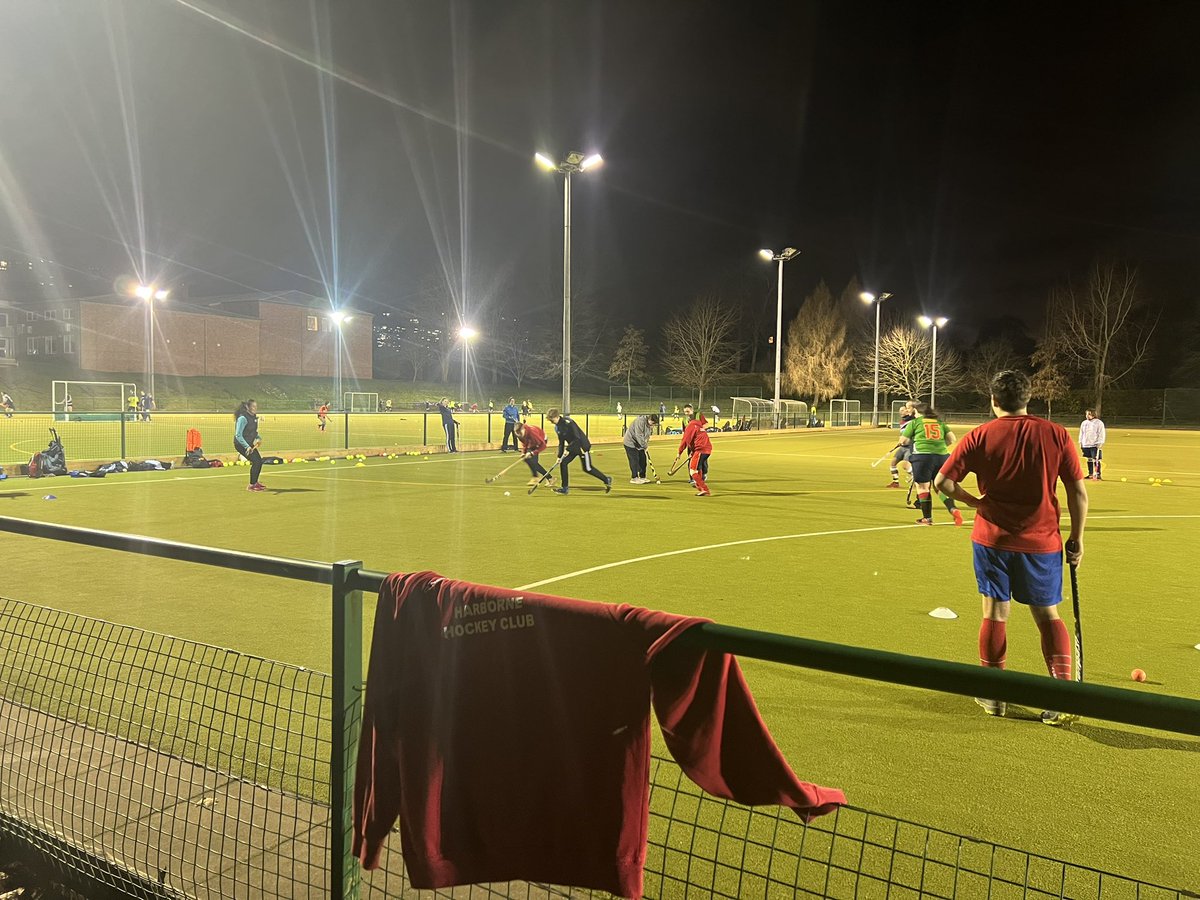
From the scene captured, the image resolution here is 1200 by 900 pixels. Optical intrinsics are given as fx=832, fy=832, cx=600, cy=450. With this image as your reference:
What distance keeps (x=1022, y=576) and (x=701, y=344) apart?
271 feet

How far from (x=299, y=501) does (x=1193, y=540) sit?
15.0 metres

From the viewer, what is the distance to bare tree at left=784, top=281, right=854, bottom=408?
82312mm

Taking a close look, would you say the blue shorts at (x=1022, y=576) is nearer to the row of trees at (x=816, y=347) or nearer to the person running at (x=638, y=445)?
the person running at (x=638, y=445)

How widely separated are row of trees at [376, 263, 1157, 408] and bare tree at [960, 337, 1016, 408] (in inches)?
7.5

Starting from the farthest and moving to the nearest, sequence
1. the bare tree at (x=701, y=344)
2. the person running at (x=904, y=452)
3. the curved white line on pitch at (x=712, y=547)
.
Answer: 1. the bare tree at (x=701, y=344)
2. the person running at (x=904, y=452)
3. the curved white line on pitch at (x=712, y=547)

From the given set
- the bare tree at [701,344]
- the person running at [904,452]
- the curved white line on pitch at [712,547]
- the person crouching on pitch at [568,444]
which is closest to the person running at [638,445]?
the person crouching on pitch at [568,444]

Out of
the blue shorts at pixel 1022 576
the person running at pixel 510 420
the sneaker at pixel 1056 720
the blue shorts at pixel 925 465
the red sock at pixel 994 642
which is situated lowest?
the sneaker at pixel 1056 720

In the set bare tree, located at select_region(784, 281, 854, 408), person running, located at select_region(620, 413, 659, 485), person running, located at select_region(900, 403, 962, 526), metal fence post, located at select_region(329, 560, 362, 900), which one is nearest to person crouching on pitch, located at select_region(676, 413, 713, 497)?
person running, located at select_region(620, 413, 659, 485)

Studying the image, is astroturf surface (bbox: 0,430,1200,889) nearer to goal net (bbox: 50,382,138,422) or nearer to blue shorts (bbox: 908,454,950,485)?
blue shorts (bbox: 908,454,950,485)

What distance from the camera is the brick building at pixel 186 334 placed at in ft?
244

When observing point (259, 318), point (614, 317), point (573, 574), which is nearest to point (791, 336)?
point (614, 317)

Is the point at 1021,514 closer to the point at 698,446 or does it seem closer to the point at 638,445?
the point at 698,446

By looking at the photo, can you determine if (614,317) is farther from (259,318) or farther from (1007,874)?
(1007,874)

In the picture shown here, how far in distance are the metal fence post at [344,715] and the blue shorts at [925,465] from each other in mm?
12649
